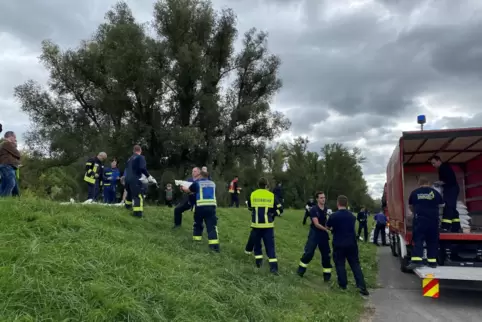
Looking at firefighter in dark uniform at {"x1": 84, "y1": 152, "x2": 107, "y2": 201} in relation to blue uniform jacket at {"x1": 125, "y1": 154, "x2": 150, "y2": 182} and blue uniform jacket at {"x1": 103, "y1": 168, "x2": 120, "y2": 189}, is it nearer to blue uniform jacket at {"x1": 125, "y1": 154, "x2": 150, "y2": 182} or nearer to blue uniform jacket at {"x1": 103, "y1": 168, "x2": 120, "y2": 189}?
blue uniform jacket at {"x1": 103, "y1": 168, "x2": 120, "y2": 189}

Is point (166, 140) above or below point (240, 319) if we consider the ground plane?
above

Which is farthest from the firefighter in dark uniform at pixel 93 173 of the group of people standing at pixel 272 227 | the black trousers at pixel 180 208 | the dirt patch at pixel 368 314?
the dirt patch at pixel 368 314

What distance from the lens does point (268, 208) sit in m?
8.43

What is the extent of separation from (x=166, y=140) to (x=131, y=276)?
2191 centimetres

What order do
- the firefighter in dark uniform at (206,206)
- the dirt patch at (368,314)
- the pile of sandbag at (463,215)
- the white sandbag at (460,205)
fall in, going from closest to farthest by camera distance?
the dirt patch at (368,314) < the firefighter in dark uniform at (206,206) < the pile of sandbag at (463,215) < the white sandbag at (460,205)

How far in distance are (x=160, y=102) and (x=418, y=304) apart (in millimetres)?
23444

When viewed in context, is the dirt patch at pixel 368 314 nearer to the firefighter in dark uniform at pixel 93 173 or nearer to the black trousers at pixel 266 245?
the black trousers at pixel 266 245

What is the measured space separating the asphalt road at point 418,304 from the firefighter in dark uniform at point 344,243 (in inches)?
23.4

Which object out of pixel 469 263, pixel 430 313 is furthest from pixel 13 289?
pixel 469 263

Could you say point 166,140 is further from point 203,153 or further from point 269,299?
point 269,299

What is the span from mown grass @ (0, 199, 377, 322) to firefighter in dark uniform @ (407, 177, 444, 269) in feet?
4.82

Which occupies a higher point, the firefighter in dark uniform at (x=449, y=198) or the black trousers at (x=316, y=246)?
the firefighter in dark uniform at (x=449, y=198)

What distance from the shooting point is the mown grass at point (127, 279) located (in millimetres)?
4164

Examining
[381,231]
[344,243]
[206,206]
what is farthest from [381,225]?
[206,206]
